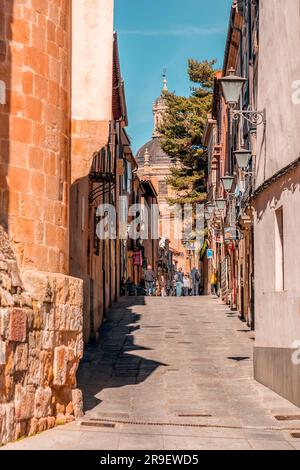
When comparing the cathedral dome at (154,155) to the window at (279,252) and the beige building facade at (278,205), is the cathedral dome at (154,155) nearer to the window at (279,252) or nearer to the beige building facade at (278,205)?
the beige building facade at (278,205)

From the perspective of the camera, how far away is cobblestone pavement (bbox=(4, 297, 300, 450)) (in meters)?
9.62

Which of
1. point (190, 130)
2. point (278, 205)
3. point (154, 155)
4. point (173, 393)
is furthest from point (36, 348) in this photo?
point (154, 155)

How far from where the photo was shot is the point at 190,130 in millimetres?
51469

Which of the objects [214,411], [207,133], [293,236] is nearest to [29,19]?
[293,236]

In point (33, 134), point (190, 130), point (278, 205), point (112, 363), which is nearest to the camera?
point (33, 134)

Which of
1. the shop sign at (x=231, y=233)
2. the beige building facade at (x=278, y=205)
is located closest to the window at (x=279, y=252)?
the beige building facade at (x=278, y=205)

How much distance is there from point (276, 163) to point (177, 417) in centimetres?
494

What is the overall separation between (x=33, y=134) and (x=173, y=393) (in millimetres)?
5368

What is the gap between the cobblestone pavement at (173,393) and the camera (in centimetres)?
962

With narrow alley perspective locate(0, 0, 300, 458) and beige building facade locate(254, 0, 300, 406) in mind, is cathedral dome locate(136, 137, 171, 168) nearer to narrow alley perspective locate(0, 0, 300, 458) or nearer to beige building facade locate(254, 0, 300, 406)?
narrow alley perspective locate(0, 0, 300, 458)

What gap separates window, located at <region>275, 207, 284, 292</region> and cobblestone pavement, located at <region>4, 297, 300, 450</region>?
188cm

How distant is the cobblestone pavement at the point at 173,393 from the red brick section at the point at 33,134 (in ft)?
7.93

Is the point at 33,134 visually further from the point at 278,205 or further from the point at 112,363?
the point at 112,363

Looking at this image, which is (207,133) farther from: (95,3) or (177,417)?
(177,417)
